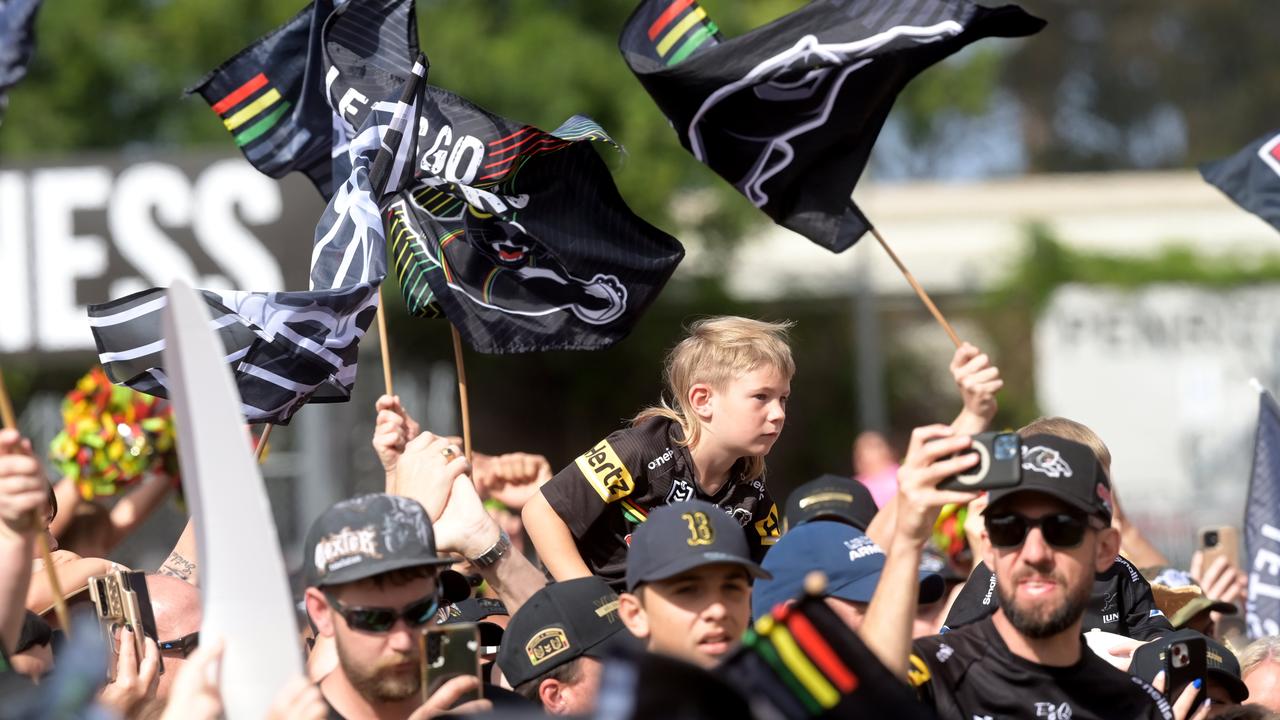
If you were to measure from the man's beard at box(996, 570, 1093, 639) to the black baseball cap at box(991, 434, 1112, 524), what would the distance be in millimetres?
196

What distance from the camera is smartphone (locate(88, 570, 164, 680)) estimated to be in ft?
16.4

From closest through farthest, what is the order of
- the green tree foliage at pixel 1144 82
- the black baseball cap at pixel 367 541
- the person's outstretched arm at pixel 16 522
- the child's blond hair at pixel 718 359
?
the person's outstretched arm at pixel 16 522 < the black baseball cap at pixel 367 541 < the child's blond hair at pixel 718 359 < the green tree foliage at pixel 1144 82

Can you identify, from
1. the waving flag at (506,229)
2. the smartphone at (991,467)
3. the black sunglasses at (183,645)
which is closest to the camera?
the smartphone at (991,467)

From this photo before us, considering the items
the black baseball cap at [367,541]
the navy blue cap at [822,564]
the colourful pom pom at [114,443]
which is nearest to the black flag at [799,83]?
the navy blue cap at [822,564]

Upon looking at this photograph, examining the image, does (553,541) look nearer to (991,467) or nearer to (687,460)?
(687,460)

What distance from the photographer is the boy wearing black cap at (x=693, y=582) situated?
4617 millimetres

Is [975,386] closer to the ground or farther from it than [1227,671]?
farther from it

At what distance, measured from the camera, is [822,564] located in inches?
202

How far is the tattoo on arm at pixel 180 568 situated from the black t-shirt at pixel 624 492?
51.3 inches

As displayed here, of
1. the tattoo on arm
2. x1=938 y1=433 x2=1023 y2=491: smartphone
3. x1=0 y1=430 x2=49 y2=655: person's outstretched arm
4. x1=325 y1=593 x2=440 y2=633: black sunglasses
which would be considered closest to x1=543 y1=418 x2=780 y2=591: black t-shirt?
the tattoo on arm

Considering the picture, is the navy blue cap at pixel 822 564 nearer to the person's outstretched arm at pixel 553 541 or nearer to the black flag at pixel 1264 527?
the person's outstretched arm at pixel 553 541

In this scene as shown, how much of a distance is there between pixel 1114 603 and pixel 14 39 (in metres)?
3.82

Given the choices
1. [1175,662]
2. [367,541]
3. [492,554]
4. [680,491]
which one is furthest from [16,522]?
[1175,662]

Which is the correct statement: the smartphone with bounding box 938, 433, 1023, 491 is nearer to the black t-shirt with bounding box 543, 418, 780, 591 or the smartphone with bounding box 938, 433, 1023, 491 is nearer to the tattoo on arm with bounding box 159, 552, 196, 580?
the black t-shirt with bounding box 543, 418, 780, 591
